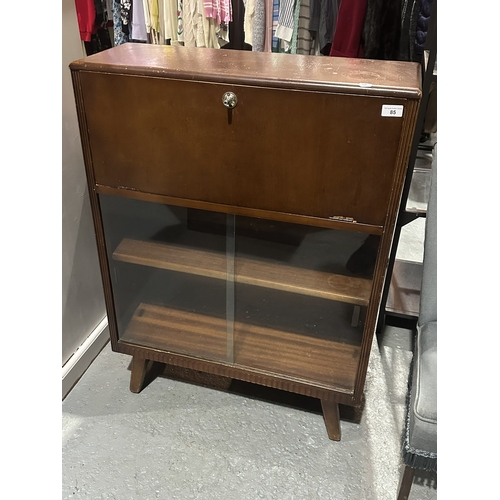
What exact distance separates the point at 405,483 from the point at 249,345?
0.51 m

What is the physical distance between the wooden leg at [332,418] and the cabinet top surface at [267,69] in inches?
33.1

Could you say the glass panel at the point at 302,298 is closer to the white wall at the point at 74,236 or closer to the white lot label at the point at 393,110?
the white lot label at the point at 393,110

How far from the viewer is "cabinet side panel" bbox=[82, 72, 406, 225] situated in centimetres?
89

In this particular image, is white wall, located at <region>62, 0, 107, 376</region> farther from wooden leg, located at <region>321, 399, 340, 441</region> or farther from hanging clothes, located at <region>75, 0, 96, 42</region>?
Answer: wooden leg, located at <region>321, 399, 340, 441</region>

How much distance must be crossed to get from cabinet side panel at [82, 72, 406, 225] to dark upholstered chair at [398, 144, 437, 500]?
27 cm

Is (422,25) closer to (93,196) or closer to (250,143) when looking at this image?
(250,143)

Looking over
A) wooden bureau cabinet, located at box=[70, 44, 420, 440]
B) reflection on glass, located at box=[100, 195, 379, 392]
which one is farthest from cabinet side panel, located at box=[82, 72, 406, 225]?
reflection on glass, located at box=[100, 195, 379, 392]

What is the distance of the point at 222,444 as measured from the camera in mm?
1292

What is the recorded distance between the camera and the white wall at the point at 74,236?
1.23 m

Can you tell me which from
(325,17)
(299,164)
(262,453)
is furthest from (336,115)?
(325,17)

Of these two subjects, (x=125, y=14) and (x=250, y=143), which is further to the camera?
(x=125, y=14)

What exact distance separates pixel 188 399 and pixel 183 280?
0.38 metres

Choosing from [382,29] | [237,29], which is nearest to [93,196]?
[237,29]
